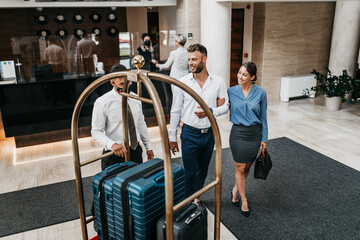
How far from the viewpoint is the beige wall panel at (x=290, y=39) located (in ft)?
27.0

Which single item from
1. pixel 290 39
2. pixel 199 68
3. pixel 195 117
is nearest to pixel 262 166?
pixel 195 117

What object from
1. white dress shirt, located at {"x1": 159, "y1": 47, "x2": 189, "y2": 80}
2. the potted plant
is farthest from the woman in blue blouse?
the potted plant

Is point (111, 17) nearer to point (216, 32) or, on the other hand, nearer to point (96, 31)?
point (96, 31)

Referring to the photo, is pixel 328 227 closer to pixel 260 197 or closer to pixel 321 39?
pixel 260 197

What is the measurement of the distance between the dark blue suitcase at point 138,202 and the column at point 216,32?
18.0 ft

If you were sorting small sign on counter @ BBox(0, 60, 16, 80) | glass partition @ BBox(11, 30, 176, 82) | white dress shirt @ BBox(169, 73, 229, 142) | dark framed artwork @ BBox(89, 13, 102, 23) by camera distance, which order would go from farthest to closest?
dark framed artwork @ BBox(89, 13, 102, 23) → glass partition @ BBox(11, 30, 176, 82) → small sign on counter @ BBox(0, 60, 16, 80) → white dress shirt @ BBox(169, 73, 229, 142)

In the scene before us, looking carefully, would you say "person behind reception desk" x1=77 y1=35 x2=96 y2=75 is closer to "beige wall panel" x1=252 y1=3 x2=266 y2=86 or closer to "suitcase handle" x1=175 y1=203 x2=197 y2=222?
"beige wall panel" x1=252 y1=3 x2=266 y2=86

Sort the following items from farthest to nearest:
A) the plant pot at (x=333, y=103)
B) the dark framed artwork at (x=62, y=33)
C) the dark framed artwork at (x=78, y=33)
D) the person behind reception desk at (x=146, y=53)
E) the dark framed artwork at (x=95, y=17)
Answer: the dark framed artwork at (x=95, y=17) < the dark framed artwork at (x=78, y=33) < the dark framed artwork at (x=62, y=33) < the plant pot at (x=333, y=103) < the person behind reception desk at (x=146, y=53)

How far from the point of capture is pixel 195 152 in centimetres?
330

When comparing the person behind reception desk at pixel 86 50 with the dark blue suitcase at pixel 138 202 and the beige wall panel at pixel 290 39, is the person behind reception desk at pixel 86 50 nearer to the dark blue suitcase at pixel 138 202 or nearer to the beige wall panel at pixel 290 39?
the beige wall panel at pixel 290 39

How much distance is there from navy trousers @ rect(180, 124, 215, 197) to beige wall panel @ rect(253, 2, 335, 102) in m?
5.57

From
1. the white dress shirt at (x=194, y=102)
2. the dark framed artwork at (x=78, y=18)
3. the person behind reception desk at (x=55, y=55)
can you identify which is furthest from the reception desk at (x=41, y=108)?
the dark framed artwork at (x=78, y=18)

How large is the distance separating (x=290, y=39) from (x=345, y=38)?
50.9 inches

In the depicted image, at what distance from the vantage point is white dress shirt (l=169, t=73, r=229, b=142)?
321cm
